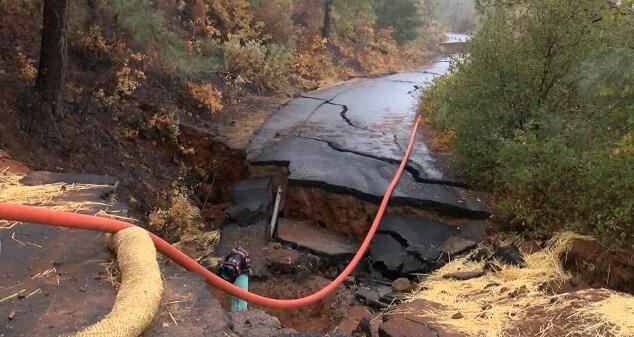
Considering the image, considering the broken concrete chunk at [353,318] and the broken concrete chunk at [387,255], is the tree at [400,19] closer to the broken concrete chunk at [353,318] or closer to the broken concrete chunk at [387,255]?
the broken concrete chunk at [387,255]

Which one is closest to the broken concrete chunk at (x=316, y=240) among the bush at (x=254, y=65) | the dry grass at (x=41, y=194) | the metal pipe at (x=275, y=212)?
the metal pipe at (x=275, y=212)

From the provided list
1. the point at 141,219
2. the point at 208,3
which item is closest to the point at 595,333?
the point at 141,219

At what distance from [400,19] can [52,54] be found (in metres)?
20.9

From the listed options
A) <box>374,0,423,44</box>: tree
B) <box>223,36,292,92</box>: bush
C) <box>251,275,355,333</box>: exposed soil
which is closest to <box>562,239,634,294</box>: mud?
<box>251,275,355,333</box>: exposed soil

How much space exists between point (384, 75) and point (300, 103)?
890 cm

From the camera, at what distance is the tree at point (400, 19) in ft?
82.1

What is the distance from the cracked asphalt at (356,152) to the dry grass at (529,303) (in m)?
1.48

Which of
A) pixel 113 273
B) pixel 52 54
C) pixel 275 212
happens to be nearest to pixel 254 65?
pixel 52 54

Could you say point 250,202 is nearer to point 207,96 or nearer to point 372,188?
point 372,188

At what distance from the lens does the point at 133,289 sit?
2807 millimetres

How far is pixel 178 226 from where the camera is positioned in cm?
688

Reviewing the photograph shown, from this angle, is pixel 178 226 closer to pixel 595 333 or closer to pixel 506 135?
pixel 506 135

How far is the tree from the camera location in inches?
985

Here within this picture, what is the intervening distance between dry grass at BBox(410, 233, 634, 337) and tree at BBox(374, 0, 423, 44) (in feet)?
69.6
